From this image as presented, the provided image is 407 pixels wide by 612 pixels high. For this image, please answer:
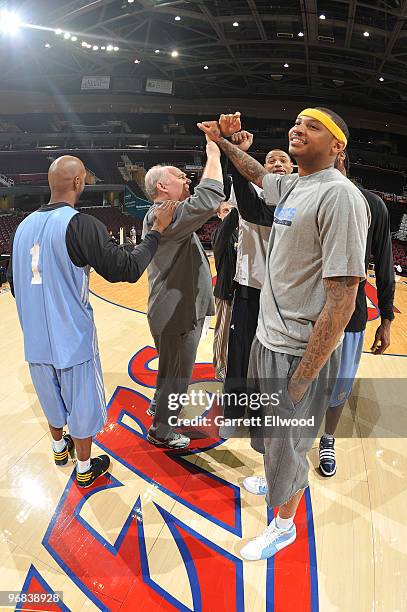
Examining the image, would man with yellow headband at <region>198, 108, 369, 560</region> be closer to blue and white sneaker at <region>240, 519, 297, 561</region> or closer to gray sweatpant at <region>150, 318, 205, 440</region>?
blue and white sneaker at <region>240, 519, 297, 561</region>

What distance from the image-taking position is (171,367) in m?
2.38

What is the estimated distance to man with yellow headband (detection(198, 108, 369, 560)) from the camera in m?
1.22

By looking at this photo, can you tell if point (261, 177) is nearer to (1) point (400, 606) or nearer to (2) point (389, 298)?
(2) point (389, 298)

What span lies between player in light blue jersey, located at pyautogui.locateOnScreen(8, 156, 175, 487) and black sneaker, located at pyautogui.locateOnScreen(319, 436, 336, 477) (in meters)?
1.29

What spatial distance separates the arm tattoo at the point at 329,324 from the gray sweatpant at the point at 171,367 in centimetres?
108

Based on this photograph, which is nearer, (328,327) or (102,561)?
(328,327)

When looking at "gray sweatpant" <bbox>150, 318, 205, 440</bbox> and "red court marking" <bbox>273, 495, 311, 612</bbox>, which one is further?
"gray sweatpant" <bbox>150, 318, 205, 440</bbox>

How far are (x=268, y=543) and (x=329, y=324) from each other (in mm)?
1108

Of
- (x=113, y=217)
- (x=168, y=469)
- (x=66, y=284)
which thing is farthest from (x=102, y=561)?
(x=113, y=217)

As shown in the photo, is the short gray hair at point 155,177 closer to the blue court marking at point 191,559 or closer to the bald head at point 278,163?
the bald head at point 278,163

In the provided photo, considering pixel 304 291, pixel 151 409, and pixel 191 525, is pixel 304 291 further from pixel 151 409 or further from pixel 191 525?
pixel 151 409

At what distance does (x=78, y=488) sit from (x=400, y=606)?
5.19 ft

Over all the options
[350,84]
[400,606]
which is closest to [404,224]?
[350,84]

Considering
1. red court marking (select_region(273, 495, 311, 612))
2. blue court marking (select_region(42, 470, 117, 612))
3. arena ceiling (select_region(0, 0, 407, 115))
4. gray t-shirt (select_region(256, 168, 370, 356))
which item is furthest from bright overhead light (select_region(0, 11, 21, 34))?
red court marking (select_region(273, 495, 311, 612))
